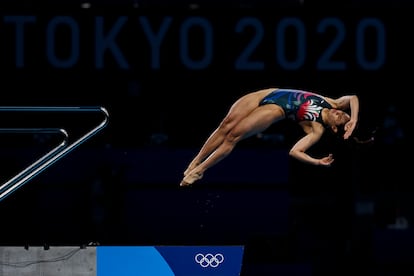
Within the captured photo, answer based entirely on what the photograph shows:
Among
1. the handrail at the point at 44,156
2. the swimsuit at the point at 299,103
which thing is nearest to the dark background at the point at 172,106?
the swimsuit at the point at 299,103

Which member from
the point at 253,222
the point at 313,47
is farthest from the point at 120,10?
the point at 253,222

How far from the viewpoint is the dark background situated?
33.3ft

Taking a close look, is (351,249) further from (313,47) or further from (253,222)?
(313,47)

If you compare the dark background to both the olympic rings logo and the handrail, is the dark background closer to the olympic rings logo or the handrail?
the handrail

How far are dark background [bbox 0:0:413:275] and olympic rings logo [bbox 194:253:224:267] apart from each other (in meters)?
2.67

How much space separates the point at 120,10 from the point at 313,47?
96.5 inches

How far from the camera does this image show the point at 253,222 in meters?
10.3

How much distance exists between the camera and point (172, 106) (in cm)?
1064

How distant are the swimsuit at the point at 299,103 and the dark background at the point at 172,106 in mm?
1970

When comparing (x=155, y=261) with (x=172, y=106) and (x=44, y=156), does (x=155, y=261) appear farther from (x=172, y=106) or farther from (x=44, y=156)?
(x=172, y=106)

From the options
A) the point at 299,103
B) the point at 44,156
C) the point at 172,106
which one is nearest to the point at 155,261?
the point at 44,156

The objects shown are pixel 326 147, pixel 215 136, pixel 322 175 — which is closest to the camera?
pixel 215 136

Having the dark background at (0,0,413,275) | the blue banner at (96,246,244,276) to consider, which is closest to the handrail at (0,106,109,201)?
the blue banner at (96,246,244,276)

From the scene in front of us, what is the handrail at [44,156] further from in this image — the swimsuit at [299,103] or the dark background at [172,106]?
the dark background at [172,106]
